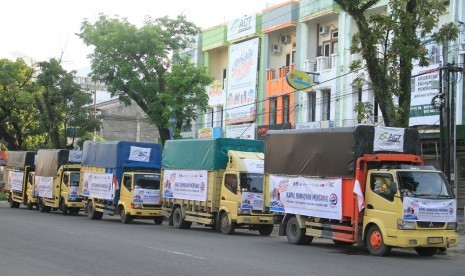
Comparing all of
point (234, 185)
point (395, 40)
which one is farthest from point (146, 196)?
point (395, 40)

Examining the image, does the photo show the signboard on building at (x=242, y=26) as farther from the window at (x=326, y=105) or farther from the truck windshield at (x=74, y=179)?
the truck windshield at (x=74, y=179)

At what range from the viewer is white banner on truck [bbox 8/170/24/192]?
41.9m

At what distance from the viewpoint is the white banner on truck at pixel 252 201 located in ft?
76.7

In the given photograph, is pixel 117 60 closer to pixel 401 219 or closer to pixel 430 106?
pixel 430 106

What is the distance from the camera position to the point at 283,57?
40.9m

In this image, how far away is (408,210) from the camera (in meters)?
16.6

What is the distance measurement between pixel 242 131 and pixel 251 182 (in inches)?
701

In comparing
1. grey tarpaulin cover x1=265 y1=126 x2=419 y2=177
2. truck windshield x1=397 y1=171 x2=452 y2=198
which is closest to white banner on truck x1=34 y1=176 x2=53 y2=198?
grey tarpaulin cover x1=265 y1=126 x2=419 y2=177

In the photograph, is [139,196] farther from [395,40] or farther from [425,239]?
[425,239]

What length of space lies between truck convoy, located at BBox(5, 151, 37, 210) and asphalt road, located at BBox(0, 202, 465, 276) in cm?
2000

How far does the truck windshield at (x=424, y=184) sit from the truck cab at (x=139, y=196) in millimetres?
13714

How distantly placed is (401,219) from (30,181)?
1140 inches

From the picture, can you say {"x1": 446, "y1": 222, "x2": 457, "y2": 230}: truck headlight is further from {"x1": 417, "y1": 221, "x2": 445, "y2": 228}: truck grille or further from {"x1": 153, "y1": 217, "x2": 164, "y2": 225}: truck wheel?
{"x1": 153, "y1": 217, "x2": 164, "y2": 225}: truck wheel

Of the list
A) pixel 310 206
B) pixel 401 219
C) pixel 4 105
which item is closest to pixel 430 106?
pixel 310 206
